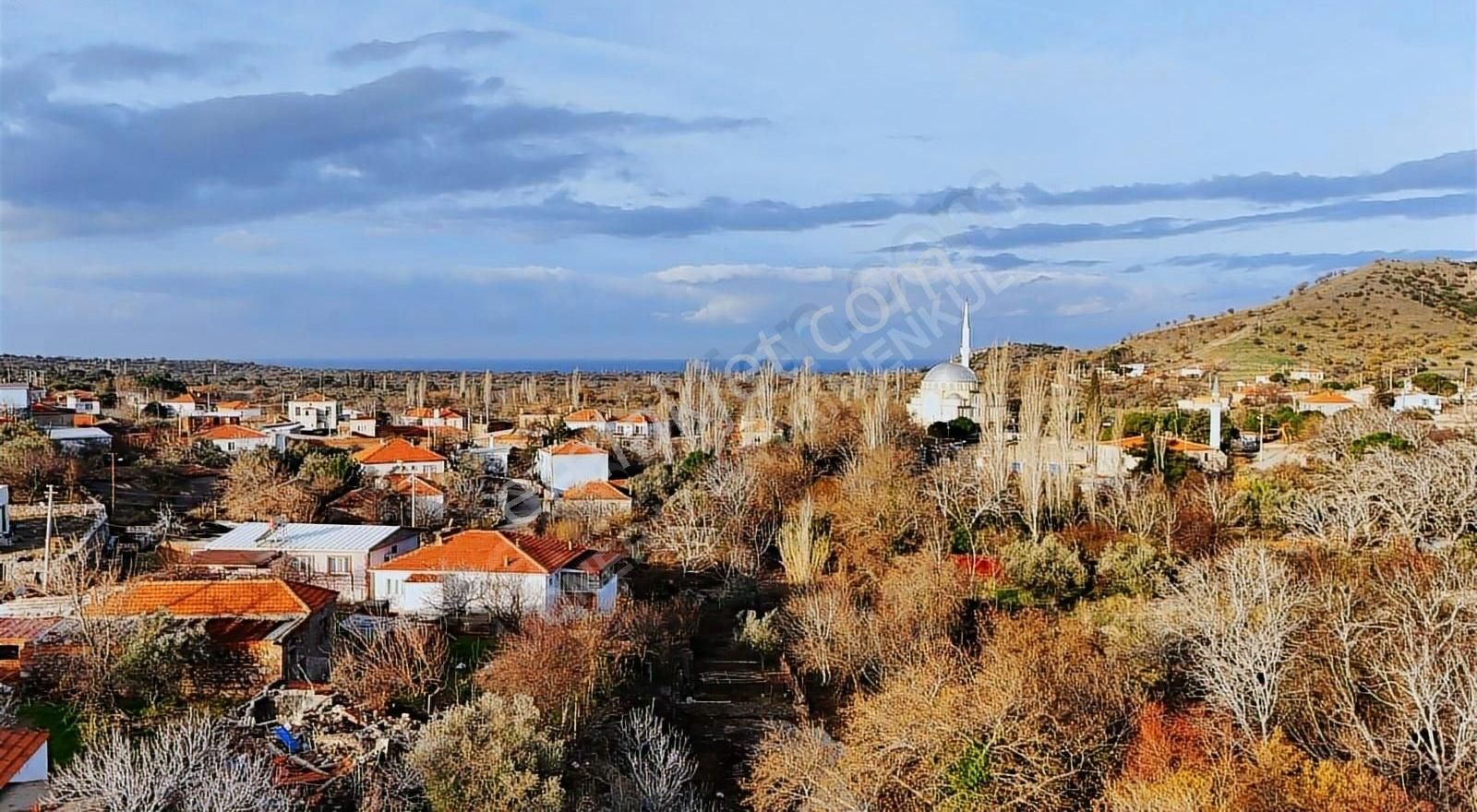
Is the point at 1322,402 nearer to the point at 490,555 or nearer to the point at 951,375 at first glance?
the point at 951,375

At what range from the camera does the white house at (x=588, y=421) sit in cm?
5203

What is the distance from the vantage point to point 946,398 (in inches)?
1895

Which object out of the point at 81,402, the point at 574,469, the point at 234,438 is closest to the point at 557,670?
the point at 574,469

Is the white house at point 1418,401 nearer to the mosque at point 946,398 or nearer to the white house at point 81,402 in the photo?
the mosque at point 946,398

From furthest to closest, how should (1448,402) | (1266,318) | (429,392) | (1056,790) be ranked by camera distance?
(429,392) < (1266,318) < (1448,402) < (1056,790)

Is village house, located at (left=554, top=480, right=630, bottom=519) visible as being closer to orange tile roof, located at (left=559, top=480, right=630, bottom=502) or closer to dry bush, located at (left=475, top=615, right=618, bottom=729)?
orange tile roof, located at (left=559, top=480, right=630, bottom=502)

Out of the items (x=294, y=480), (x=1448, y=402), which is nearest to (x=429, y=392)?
(x=294, y=480)

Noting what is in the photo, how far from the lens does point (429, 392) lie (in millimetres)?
89062

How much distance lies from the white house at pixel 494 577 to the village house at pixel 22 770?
9740 millimetres

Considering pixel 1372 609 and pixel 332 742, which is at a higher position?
pixel 1372 609

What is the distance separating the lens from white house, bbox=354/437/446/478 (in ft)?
128

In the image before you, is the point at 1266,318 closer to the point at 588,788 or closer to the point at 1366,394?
the point at 1366,394

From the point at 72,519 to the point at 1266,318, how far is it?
69.8m

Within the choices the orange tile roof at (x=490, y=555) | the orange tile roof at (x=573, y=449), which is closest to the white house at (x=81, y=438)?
the orange tile roof at (x=573, y=449)
